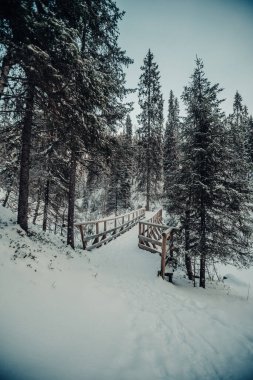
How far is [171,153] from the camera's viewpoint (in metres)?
36.7

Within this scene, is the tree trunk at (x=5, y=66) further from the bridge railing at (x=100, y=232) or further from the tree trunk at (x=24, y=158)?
the bridge railing at (x=100, y=232)

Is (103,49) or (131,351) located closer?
(131,351)

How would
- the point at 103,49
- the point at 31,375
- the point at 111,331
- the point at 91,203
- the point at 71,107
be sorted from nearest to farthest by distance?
the point at 31,375
the point at 111,331
the point at 71,107
the point at 103,49
the point at 91,203

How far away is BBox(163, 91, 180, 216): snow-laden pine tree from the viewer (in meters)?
10.5

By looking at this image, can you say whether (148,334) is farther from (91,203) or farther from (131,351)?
(91,203)

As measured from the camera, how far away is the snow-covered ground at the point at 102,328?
10.6 feet

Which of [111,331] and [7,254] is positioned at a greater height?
[7,254]

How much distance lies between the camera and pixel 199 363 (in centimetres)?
377

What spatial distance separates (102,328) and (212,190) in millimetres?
6986

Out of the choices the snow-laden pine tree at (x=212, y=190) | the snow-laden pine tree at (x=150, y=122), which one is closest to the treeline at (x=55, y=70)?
the snow-laden pine tree at (x=212, y=190)

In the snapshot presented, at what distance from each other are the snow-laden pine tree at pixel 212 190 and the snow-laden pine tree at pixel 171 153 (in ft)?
2.22

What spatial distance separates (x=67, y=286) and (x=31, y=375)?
2.80 metres

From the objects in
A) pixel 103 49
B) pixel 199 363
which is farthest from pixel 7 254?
pixel 103 49

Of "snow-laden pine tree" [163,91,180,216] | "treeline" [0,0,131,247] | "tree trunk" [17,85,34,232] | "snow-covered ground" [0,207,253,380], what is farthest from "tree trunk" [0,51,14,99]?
"snow-laden pine tree" [163,91,180,216]
